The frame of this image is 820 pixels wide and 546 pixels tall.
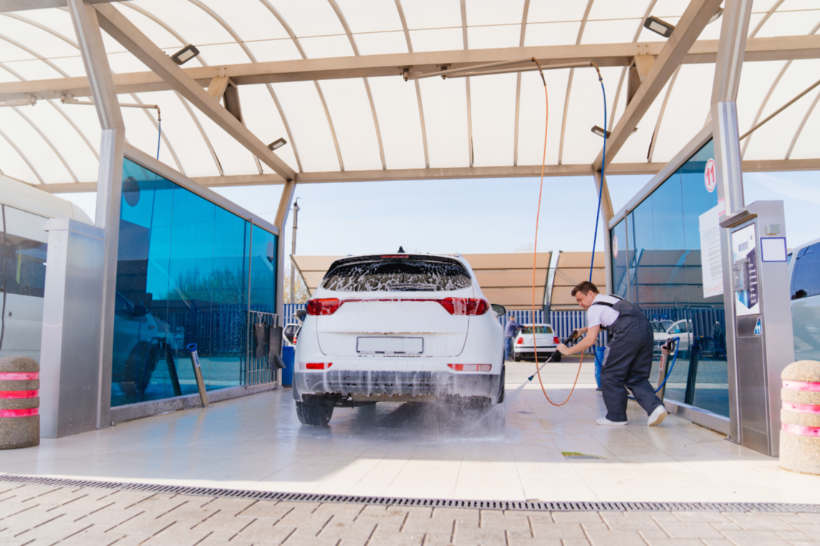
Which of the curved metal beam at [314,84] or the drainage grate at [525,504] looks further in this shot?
the curved metal beam at [314,84]

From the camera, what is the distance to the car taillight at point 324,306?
16.8 feet

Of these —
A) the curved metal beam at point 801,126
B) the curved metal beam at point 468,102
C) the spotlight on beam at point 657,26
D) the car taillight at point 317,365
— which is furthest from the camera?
the curved metal beam at point 801,126

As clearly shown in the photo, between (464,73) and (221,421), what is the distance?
17.7 feet

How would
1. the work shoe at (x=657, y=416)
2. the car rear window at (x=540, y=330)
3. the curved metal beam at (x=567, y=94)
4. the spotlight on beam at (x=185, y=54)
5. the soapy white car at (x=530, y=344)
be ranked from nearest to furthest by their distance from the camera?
the work shoe at (x=657, y=416)
the curved metal beam at (x=567, y=94)
the spotlight on beam at (x=185, y=54)
the soapy white car at (x=530, y=344)
the car rear window at (x=540, y=330)

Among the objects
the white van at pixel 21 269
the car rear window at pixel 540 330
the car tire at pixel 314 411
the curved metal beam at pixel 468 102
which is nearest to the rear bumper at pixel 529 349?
the car rear window at pixel 540 330

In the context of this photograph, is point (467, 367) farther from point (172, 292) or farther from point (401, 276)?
point (172, 292)

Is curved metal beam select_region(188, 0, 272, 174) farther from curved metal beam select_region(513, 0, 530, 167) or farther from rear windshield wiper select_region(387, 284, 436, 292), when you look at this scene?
rear windshield wiper select_region(387, 284, 436, 292)

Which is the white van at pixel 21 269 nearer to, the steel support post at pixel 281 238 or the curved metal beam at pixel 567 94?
the steel support post at pixel 281 238

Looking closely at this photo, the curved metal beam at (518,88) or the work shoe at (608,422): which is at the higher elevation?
the curved metal beam at (518,88)

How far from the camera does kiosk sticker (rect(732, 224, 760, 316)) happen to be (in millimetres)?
4664

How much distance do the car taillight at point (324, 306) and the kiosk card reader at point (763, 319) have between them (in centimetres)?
324

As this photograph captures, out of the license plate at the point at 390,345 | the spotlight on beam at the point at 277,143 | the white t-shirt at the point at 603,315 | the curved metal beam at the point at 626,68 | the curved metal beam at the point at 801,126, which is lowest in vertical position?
the license plate at the point at 390,345

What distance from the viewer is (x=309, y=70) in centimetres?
841

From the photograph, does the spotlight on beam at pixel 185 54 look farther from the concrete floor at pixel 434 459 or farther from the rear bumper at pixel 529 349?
the rear bumper at pixel 529 349
